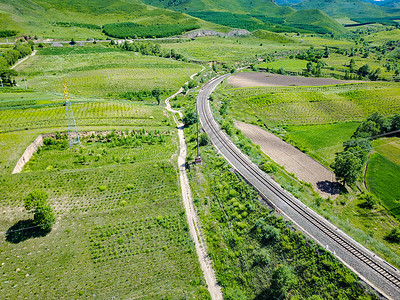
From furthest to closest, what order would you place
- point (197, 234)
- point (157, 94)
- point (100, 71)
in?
point (100, 71) < point (157, 94) < point (197, 234)

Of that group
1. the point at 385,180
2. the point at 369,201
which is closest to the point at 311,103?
the point at 385,180

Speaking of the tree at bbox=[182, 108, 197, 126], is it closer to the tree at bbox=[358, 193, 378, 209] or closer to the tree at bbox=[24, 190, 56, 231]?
the tree at bbox=[24, 190, 56, 231]

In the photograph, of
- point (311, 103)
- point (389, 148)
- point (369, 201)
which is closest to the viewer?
point (369, 201)

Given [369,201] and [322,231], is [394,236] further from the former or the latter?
[322,231]

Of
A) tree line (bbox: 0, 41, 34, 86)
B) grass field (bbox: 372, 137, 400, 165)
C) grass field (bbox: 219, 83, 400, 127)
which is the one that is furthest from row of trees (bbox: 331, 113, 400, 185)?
tree line (bbox: 0, 41, 34, 86)

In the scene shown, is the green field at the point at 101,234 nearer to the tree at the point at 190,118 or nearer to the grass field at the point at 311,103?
the tree at the point at 190,118

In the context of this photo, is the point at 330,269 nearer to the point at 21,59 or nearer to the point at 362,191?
the point at 362,191

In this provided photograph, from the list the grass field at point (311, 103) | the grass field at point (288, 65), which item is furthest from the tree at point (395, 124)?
the grass field at point (288, 65)
